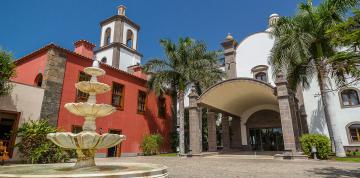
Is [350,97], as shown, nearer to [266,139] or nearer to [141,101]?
[266,139]

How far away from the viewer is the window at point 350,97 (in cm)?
1930

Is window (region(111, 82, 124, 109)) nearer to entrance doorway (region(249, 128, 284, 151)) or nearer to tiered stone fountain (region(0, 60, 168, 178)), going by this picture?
tiered stone fountain (region(0, 60, 168, 178))

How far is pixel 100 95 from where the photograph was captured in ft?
56.2

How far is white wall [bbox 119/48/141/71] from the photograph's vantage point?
101 feet

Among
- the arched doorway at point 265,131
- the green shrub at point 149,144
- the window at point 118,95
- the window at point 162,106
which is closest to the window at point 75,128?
Result: the window at point 118,95

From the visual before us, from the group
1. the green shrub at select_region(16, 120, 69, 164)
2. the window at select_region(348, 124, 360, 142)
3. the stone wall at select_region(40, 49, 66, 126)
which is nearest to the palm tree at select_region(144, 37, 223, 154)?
the stone wall at select_region(40, 49, 66, 126)

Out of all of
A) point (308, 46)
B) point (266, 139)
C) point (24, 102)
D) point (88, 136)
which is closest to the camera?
point (88, 136)

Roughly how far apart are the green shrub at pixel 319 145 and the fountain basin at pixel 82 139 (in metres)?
12.5

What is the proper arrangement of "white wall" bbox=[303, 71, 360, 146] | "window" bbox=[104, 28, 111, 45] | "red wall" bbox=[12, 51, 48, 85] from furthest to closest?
"window" bbox=[104, 28, 111, 45], "white wall" bbox=[303, 71, 360, 146], "red wall" bbox=[12, 51, 48, 85]

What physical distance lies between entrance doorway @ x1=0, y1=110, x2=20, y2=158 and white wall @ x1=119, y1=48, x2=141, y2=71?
18.0 metres

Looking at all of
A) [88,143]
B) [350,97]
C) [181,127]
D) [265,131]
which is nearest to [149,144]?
[181,127]

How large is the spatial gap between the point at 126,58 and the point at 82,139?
2716cm

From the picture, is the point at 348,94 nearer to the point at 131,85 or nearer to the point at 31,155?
the point at 131,85

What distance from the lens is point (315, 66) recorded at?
1612cm
